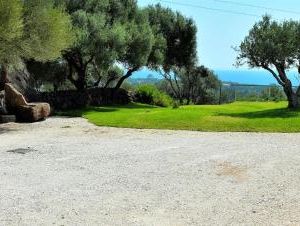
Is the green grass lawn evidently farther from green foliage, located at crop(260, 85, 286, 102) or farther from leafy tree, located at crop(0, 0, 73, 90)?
→ green foliage, located at crop(260, 85, 286, 102)

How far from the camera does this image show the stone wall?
27172mm

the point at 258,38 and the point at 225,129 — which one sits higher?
the point at 258,38

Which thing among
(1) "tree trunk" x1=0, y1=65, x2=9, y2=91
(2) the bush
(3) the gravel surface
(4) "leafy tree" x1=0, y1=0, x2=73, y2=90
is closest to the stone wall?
(1) "tree trunk" x1=0, y1=65, x2=9, y2=91

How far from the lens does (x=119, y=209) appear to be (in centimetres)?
782

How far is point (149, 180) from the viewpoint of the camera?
9812 mm

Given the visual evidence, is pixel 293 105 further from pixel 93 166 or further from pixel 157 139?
pixel 93 166

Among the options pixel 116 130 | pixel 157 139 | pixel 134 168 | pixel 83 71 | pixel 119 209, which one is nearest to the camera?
pixel 119 209

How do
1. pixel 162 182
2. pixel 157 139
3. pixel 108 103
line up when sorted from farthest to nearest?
pixel 108 103 < pixel 157 139 < pixel 162 182

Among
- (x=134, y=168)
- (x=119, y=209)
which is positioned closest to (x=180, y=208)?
(x=119, y=209)

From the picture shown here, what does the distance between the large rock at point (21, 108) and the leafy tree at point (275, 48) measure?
972 cm

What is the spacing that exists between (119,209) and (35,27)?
13734 mm

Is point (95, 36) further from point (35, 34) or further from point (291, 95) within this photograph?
point (291, 95)

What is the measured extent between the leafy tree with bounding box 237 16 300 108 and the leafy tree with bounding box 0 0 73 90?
8421 mm

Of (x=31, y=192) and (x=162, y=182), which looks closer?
(x=31, y=192)
